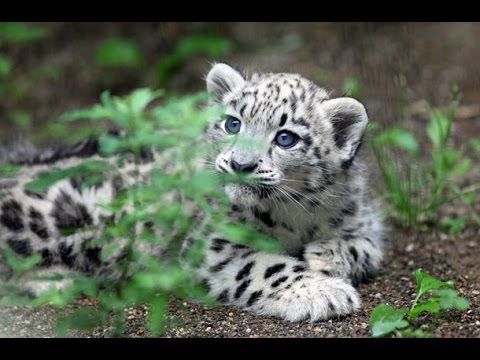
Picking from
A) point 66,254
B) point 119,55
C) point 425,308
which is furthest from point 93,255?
point 119,55

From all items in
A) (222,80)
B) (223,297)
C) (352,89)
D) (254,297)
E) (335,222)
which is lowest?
(223,297)

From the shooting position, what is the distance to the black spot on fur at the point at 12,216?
7.40m

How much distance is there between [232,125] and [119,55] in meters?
5.77

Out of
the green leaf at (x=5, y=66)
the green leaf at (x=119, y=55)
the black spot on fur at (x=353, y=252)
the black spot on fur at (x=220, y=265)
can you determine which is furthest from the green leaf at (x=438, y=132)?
the green leaf at (x=5, y=66)

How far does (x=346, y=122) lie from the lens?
7.04m

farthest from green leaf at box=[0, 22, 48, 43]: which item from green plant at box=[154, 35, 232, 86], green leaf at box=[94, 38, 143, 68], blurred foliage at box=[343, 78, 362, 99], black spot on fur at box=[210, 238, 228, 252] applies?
black spot on fur at box=[210, 238, 228, 252]

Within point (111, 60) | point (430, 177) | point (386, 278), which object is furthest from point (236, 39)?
point (386, 278)

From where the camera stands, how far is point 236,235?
200 inches

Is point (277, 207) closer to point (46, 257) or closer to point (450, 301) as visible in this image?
point (450, 301)

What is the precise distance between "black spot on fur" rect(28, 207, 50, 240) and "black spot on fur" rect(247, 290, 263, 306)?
6.25 feet

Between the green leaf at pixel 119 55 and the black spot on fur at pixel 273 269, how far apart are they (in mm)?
6161

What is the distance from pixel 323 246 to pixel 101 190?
1.98 meters

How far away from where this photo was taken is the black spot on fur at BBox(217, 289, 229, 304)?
676 cm

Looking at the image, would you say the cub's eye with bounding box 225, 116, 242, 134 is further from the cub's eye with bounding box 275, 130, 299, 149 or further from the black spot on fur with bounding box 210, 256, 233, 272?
the black spot on fur with bounding box 210, 256, 233, 272
